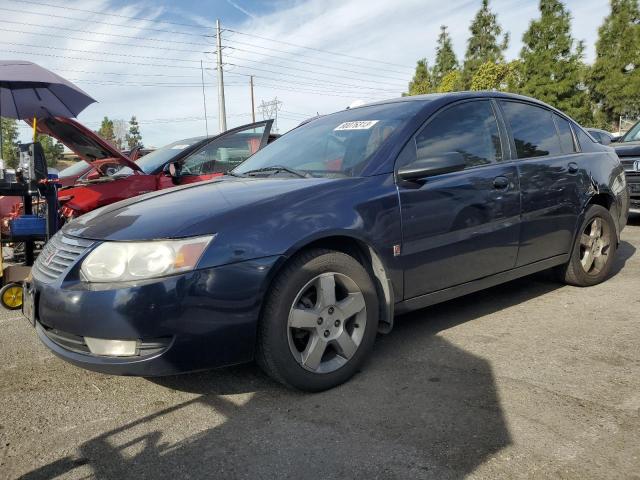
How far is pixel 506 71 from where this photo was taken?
3312 centimetres

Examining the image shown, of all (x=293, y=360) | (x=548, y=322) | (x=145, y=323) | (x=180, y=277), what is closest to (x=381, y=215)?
(x=293, y=360)

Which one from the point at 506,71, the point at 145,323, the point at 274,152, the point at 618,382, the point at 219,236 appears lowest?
the point at 618,382

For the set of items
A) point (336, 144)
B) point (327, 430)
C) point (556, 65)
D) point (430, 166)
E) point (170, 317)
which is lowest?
point (327, 430)

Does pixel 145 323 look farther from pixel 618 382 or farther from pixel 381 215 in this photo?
pixel 618 382

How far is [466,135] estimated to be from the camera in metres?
3.38

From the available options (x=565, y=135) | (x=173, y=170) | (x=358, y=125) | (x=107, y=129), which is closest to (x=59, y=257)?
(x=358, y=125)

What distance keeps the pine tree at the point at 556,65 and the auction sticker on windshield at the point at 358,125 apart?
90.2 ft

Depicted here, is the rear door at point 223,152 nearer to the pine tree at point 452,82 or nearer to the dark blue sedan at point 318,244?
the dark blue sedan at point 318,244

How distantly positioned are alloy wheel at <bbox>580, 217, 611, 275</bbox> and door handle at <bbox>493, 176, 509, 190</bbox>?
3.86ft

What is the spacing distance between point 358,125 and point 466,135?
0.72 m

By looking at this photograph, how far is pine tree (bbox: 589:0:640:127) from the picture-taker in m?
28.1

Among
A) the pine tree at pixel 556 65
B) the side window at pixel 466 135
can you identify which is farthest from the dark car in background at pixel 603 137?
the pine tree at pixel 556 65

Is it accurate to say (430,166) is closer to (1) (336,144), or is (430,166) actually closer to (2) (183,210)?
(1) (336,144)

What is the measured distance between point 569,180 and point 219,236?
2.85 m
